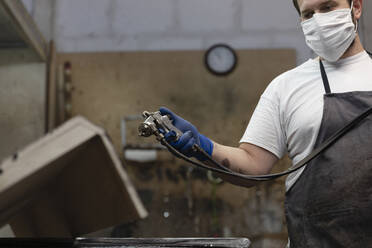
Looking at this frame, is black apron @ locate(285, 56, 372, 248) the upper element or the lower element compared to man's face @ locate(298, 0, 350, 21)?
lower

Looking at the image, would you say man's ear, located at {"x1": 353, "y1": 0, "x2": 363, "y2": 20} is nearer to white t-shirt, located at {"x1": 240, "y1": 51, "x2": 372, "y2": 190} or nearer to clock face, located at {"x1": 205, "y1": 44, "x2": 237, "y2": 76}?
white t-shirt, located at {"x1": 240, "y1": 51, "x2": 372, "y2": 190}

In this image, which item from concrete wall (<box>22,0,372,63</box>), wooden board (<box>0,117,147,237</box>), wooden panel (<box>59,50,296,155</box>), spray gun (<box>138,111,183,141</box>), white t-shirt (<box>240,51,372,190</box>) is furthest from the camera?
concrete wall (<box>22,0,372,63</box>)

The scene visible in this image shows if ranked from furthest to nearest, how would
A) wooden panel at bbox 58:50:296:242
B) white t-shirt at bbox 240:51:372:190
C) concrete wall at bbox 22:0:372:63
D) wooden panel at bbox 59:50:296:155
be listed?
concrete wall at bbox 22:0:372:63
wooden panel at bbox 59:50:296:155
wooden panel at bbox 58:50:296:242
white t-shirt at bbox 240:51:372:190

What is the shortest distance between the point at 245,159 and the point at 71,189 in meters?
1.01

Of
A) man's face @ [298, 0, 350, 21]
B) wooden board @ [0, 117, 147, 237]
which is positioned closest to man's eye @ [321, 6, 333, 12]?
man's face @ [298, 0, 350, 21]

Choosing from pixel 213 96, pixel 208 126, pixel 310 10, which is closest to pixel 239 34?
pixel 213 96

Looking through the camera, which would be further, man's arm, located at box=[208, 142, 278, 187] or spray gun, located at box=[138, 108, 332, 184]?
man's arm, located at box=[208, 142, 278, 187]

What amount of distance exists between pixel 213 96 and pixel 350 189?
1.44 metres

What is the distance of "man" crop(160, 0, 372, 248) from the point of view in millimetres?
745

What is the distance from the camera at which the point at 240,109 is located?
212 cm

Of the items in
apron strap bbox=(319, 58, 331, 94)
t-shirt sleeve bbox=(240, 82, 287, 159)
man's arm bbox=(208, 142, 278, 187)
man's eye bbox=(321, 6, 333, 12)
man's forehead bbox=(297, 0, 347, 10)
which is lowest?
man's arm bbox=(208, 142, 278, 187)

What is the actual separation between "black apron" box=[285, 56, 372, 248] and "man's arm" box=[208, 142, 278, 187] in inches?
3.3

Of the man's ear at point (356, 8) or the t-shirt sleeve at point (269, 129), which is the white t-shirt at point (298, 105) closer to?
the t-shirt sleeve at point (269, 129)

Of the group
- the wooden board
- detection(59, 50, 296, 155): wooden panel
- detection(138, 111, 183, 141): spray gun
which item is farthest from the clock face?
detection(138, 111, 183, 141): spray gun
